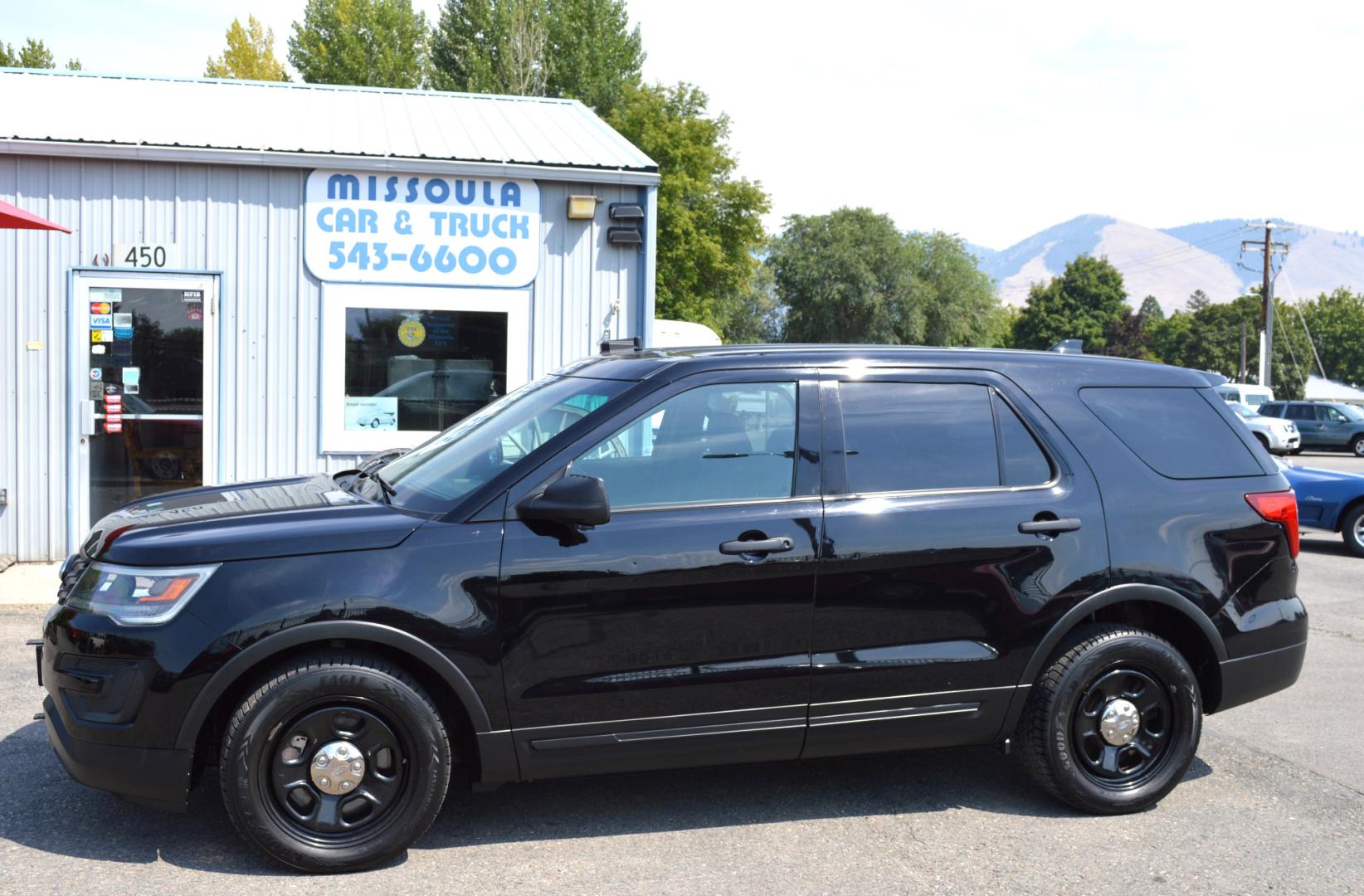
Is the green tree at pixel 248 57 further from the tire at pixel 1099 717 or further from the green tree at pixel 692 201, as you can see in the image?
the tire at pixel 1099 717

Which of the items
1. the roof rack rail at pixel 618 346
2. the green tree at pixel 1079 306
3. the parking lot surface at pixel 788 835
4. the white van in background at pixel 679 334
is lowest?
the parking lot surface at pixel 788 835

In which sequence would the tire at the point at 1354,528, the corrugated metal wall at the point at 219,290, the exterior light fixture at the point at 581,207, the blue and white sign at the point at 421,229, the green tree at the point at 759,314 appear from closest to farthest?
the corrugated metal wall at the point at 219,290, the blue and white sign at the point at 421,229, the exterior light fixture at the point at 581,207, the tire at the point at 1354,528, the green tree at the point at 759,314

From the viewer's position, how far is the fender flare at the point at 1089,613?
454 centimetres

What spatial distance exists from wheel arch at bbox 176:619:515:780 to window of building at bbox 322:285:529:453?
6.34 m

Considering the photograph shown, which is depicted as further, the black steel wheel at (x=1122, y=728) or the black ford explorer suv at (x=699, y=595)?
the black steel wheel at (x=1122, y=728)

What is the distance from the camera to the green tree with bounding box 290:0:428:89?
43.8m

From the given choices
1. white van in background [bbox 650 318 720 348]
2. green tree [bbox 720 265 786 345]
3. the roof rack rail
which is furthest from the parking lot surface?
green tree [bbox 720 265 786 345]

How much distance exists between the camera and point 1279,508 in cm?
494

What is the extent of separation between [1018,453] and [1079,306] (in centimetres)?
9777

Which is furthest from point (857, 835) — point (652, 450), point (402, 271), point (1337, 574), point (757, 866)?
point (1337, 574)

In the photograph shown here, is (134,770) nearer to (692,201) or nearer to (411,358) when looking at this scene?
(411,358)

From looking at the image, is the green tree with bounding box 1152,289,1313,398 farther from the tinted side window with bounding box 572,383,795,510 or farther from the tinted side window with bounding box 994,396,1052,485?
the tinted side window with bounding box 572,383,795,510

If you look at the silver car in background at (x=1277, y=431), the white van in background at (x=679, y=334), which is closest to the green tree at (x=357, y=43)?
the white van in background at (x=679, y=334)

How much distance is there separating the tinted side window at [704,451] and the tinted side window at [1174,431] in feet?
4.45
